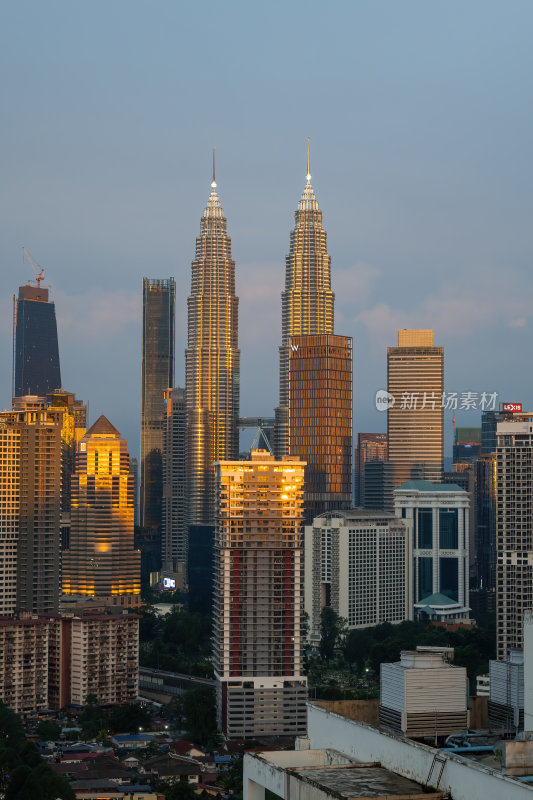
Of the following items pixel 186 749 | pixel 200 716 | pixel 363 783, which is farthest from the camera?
pixel 200 716

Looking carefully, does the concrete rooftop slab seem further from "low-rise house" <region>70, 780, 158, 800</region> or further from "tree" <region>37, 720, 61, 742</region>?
"tree" <region>37, 720, 61, 742</region>

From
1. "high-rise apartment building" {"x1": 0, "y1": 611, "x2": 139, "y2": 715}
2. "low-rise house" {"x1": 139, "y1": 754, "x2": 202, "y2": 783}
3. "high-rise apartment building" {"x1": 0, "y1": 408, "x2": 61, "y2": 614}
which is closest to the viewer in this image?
"low-rise house" {"x1": 139, "y1": 754, "x2": 202, "y2": 783}

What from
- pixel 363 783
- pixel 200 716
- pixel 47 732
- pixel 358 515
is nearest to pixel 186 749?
pixel 200 716

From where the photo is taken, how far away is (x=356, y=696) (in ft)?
381

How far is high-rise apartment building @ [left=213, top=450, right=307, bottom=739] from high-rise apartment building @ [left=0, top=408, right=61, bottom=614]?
36.2 metres

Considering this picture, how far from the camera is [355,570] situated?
578 ft

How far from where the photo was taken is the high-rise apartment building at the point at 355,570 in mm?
174750

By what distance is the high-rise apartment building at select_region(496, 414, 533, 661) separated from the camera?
427 feet

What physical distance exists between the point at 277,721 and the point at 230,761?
38.9 feet

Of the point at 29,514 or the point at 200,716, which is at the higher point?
the point at 29,514

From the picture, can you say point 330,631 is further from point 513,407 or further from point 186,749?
point 186,749

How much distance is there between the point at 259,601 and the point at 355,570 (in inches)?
2608

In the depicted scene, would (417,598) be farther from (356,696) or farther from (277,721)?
(277,721)

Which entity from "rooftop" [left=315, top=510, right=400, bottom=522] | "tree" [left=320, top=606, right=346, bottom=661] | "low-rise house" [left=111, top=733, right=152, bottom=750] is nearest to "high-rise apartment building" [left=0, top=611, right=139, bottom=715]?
"low-rise house" [left=111, top=733, right=152, bottom=750]
